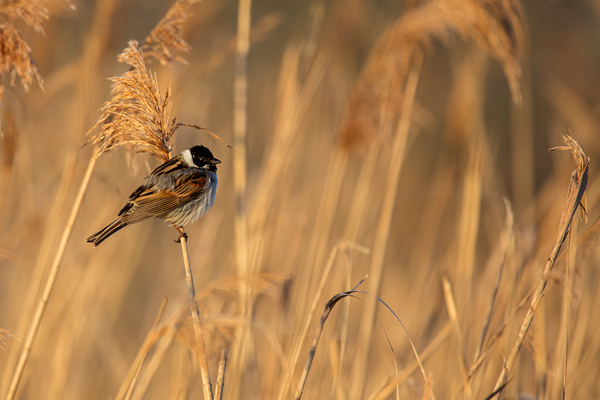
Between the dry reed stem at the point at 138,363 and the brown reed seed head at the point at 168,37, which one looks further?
the brown reed seed head at the point at 168,37

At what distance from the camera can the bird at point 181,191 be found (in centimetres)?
273

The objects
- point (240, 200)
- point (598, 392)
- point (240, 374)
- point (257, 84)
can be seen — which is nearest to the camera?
point (240, 374)

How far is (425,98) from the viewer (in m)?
8.12

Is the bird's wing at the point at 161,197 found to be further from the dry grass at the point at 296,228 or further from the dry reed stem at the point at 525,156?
the dry reed stem at the point at 525,156

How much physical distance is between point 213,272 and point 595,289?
299 cm

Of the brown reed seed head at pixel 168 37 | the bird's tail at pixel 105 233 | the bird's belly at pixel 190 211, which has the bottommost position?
the bird's tail at pixel 105 233

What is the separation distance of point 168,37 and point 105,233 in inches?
37.1

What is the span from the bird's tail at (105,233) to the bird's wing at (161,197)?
37 mm

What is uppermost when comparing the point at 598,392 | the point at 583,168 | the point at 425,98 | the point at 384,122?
the point at 425,98

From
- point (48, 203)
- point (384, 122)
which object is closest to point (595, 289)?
point (384, 122)

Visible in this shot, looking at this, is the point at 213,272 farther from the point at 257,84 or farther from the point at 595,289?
the point at 595,289

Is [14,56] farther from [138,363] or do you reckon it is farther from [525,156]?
[525,156]

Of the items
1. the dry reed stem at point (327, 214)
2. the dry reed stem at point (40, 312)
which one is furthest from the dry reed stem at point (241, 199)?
the dry reed stem at point (40, 312)

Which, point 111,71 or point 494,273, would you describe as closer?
point 494,273
